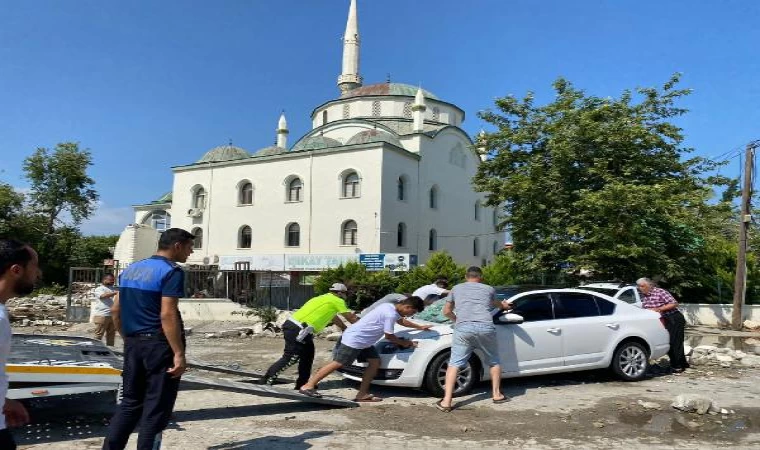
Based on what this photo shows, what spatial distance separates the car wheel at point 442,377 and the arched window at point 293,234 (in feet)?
93.1

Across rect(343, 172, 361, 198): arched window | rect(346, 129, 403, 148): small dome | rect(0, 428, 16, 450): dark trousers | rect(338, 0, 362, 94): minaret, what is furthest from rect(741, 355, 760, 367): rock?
rect(338, 0, 362, 94): minaret

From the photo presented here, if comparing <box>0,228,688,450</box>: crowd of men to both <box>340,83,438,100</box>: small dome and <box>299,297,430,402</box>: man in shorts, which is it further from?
<box>340,83,438,100</box>: small dome

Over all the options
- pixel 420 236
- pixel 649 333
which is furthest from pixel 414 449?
pixel 420 236

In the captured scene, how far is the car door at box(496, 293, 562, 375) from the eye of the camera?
24.5 ft

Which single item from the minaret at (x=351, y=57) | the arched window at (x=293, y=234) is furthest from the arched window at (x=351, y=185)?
the minaret at (x=351, y=57)

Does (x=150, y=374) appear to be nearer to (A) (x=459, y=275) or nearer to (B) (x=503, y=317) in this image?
(B) (x=503, y=317)

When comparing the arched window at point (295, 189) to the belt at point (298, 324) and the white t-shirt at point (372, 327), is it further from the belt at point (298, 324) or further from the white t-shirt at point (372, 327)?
the white t-shirt at point (372, 327)

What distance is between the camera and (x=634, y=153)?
1711 centimetres

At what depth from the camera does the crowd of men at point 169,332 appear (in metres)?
2.75

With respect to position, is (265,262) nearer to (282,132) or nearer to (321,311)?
(282,132)

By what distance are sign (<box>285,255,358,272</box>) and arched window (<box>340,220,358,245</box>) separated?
59.3 inches

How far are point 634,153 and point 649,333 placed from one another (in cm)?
1031

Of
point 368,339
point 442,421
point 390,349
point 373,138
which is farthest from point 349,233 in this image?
point 442,421

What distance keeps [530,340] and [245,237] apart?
31.8 meters
